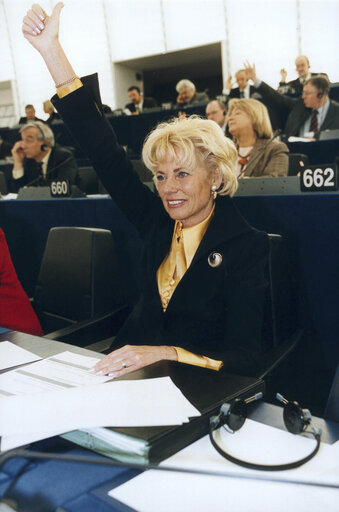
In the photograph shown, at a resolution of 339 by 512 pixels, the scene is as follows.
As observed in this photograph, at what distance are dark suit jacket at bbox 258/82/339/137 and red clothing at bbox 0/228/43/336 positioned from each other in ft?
12.9

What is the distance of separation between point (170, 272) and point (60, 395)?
641 mm

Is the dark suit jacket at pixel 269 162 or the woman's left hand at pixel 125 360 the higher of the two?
the dark suit jacket at pixel 269 162

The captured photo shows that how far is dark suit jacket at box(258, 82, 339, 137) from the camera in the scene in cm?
468

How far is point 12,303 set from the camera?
1531mm

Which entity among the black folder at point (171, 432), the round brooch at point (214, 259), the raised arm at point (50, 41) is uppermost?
the raised arm at point (50, 41)

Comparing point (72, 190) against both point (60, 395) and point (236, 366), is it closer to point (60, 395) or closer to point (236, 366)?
point (236, 366)

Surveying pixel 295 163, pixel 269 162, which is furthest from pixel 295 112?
pixel 269 162

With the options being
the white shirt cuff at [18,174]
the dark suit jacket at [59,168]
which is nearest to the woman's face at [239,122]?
the dark suit jacket at [59,168]

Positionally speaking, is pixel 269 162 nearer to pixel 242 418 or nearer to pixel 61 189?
pixel 61 189

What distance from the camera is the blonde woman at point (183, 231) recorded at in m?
1.12

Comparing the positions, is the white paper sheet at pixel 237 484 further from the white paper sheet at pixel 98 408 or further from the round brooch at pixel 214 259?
the round brooch at pixel 214 259

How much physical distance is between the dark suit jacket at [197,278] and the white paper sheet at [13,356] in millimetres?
383

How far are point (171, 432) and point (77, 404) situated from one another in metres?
0.15

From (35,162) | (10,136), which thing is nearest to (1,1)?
(10,136)
